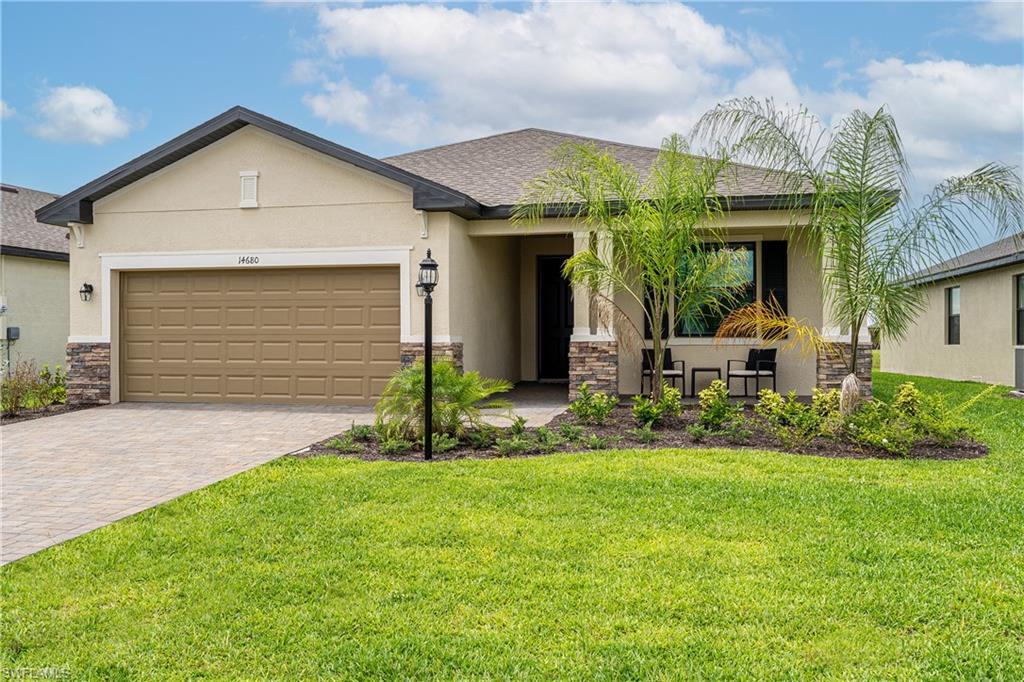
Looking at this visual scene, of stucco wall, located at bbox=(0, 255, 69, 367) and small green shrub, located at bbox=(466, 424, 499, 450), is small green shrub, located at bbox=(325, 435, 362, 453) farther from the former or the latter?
stucco wall, located at bbox=(0, 255, 69, 367)

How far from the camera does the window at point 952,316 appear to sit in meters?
21.4

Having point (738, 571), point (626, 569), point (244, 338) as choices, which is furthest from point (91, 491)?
point (244, 338)

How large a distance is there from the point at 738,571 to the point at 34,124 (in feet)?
61.1

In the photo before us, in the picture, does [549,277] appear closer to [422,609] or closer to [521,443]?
[521,443]

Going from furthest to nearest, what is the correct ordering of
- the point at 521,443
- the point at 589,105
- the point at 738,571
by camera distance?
the point at 589,105, the point at 521,443, the point at 738,571

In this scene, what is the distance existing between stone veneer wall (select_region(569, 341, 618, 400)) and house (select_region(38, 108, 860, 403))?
2 centimetres

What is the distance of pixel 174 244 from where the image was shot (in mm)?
13734

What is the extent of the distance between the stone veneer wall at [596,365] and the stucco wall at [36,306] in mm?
12195

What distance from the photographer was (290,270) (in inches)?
534

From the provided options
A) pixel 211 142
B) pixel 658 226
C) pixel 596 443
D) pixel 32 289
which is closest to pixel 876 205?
pixel 658 226

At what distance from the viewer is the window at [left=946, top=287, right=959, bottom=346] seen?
2144cm

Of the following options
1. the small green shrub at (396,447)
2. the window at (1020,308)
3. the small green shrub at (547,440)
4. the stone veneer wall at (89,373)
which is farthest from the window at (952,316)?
the stone veneer wall at (89,373)

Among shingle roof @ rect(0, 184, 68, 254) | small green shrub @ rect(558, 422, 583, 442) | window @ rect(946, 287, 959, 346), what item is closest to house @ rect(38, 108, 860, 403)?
small green shrub @ rect(558, 422, 583, 442)

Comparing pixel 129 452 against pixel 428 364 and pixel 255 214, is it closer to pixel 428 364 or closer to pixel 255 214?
pixel 428 364
